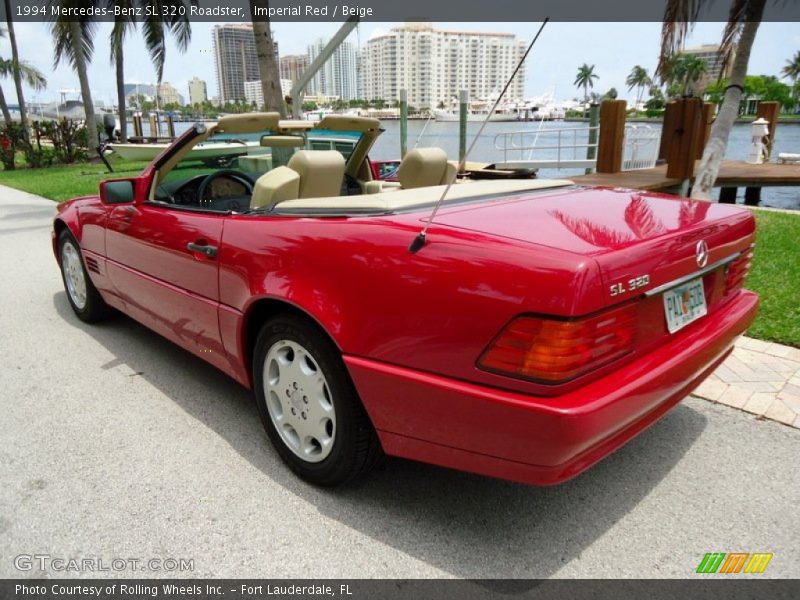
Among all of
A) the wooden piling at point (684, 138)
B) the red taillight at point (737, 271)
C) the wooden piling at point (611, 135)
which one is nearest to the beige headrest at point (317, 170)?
the red taillight at point (737, 271)

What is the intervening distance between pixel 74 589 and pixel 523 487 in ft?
5.65

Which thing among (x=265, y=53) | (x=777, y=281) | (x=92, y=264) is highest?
(x=265, y=53)

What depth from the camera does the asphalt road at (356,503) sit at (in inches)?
84.1

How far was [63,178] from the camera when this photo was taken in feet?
54.5

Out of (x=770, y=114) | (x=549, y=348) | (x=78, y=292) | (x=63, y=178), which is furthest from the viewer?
(x=770, y=114)

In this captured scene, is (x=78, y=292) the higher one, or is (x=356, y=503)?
(x=78, y=292)

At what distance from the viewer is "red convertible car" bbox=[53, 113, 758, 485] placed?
179 centimetres

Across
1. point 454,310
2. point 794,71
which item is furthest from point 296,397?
point 794,71

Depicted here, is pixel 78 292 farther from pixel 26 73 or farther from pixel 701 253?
pixel 26 73

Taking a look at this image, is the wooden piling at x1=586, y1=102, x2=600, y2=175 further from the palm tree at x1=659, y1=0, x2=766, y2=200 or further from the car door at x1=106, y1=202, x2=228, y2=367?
the car door at x1=106, y1=202, x2=228, y2=367

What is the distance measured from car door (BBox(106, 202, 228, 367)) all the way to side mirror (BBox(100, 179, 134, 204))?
6 centimetres

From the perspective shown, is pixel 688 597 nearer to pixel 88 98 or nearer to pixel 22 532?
pixel 22 532

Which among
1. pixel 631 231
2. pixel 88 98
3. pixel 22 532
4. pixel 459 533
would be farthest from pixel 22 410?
pixel 88 98

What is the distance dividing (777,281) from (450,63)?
382 cm
